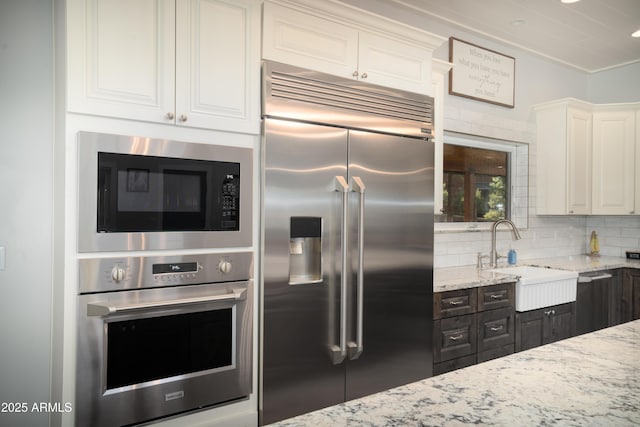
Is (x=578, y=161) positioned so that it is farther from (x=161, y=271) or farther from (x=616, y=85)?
(x=161, y=271)

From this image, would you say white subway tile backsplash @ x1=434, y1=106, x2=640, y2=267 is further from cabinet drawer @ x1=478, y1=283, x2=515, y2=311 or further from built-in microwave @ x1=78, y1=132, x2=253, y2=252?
built-in microwave @ x1=78, y1=132, x2=253, y2=252

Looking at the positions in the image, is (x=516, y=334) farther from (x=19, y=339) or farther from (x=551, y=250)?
(x=19, y=339)

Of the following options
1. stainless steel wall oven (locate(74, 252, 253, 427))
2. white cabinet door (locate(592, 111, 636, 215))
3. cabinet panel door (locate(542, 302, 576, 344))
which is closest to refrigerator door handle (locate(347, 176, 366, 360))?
stainless steel wall oven (locate(74, 252, 253, 427))

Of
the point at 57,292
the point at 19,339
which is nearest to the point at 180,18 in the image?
the point at 57,292

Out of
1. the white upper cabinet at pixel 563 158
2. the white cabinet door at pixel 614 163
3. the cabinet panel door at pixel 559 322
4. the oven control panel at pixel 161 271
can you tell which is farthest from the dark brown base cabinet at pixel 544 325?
the oven control panel at pixel 161 271

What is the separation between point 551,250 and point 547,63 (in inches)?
74.8

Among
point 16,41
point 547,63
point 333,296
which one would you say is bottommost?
point 333,296

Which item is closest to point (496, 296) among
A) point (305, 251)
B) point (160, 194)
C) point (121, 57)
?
point (305, 251)

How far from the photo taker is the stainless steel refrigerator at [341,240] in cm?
200

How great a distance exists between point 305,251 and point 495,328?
1549mm

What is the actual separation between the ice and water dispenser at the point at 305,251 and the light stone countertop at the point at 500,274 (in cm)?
84

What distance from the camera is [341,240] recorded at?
2.13 m

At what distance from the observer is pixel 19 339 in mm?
1894

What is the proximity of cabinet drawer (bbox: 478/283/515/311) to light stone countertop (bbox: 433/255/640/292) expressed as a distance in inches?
1.6
